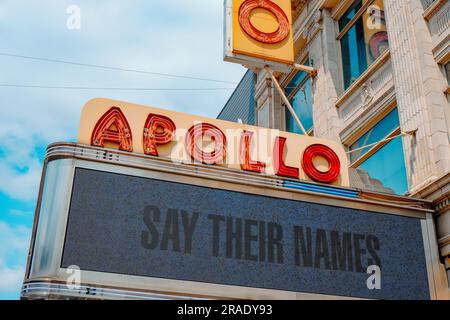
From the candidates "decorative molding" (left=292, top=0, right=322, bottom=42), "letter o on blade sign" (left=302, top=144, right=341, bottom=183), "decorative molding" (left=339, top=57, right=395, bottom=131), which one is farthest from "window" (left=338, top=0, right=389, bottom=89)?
"letter o on blade sign" (left=302, top=144, right=341, bottom=183)

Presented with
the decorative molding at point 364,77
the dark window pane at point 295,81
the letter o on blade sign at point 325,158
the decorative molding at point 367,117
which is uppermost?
the dark window pane at point 295,81

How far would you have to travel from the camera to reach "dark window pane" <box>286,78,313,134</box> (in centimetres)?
2000

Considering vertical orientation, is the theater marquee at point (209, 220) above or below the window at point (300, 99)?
below

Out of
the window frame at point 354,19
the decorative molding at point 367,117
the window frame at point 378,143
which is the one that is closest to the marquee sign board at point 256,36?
the decorative molding at point 367,117

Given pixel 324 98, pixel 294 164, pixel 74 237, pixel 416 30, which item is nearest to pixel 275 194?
pixel 294 164

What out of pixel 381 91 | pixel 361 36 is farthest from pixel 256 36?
pixel 381 91

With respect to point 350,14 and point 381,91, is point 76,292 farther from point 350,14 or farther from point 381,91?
point 350,14

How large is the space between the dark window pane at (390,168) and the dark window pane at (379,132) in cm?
44

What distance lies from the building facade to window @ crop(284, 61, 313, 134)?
4cm

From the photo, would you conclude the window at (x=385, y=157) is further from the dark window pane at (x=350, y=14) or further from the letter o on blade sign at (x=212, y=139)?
the dark window pane at (x=350, y=14)

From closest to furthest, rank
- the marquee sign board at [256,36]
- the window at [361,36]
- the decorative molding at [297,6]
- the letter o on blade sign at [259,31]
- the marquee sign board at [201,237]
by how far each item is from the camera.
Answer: the marquee sign board at [201,237], the marquee sign board at [256,36], the letter o on blade sign at [259,31], the window at [361,36], the decorative molding at [297,6]

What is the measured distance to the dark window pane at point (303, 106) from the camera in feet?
65.6

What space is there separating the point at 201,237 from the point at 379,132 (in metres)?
7.98

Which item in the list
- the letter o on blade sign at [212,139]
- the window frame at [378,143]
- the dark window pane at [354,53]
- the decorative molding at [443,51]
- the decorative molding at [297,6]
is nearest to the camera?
the letter o on blade sign at [212,139]
